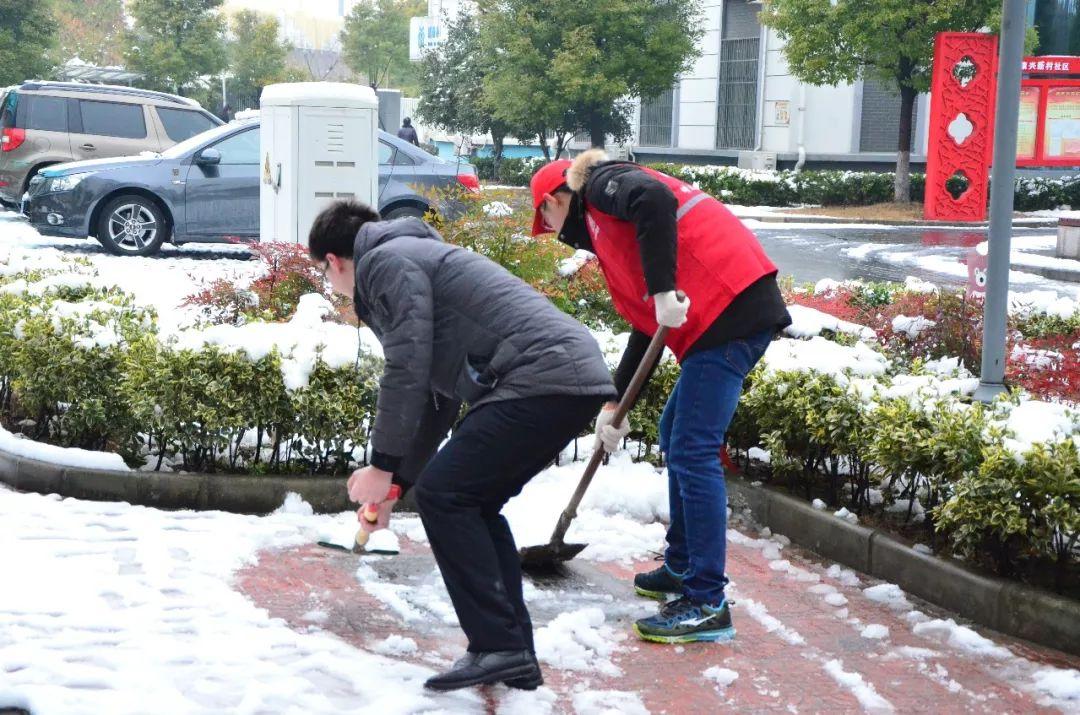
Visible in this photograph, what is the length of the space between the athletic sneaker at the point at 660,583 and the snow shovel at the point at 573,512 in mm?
280

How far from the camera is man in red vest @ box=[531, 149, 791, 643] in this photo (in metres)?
4.34

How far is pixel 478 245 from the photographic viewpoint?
7.78 meters

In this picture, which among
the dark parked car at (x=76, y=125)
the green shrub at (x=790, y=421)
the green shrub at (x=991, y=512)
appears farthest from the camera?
the dark parked car at (x=76, y=125)

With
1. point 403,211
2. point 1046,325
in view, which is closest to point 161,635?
point 1046,325

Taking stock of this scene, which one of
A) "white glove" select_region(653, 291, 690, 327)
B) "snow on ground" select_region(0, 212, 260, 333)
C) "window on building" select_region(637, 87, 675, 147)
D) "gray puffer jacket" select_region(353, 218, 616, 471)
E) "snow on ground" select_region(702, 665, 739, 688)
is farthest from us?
"window on building" select_region(637, 87, 675, 147)

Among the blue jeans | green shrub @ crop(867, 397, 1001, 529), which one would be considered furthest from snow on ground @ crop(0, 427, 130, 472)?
green shrub @ crop(867, 397, 1001, 529)

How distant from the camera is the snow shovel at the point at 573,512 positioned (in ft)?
14.8

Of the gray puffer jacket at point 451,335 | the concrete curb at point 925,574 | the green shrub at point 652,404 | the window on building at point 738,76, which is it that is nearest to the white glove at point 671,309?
the gray puffer jacket at point 451,335

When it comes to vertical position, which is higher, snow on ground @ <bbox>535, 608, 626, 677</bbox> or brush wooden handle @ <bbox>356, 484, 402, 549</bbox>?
brush wooden handle @ <bbox>356, 484, 402, 549</bbox>

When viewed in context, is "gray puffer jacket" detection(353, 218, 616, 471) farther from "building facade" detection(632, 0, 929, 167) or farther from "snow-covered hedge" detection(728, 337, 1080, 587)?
"building facade" detection(632, 0, 929, 167)

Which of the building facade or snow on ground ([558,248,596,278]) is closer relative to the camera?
snow on ground ([558,248,596,278])

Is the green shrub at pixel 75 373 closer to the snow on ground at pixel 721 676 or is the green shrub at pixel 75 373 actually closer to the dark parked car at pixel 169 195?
the snow on ground at pixel 721 676

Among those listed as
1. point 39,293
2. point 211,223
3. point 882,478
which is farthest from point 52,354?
point 211,223

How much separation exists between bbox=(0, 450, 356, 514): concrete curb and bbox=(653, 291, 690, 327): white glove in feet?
7.04
